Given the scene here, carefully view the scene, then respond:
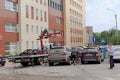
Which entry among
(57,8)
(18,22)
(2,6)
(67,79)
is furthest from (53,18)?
(67,79)

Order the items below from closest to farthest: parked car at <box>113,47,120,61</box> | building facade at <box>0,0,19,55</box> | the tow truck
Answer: the tow truck → parked car at <box>113,47,120,61</box> → building facade at <box>0,0,19,55</box>

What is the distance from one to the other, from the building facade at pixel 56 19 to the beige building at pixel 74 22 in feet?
7.74

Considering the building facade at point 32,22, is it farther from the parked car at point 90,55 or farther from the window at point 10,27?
the parked car at point 90,55

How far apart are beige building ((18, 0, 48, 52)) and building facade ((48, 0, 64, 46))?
4.30m

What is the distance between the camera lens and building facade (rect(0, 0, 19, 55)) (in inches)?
1922

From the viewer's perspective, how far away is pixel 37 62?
30.4 m

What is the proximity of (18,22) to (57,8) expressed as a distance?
26648 mm

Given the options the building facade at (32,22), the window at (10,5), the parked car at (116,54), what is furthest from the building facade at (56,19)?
the parked car at (116,54)

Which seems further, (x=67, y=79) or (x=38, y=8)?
(x=38, y=8)

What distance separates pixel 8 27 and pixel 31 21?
9538 mm

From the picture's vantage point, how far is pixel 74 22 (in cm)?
9700

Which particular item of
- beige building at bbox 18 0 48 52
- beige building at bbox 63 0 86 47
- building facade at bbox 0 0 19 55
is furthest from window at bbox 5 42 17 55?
beige building at bbox 63 0 86 47

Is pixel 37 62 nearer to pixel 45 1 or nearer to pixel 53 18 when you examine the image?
pixel 45 1

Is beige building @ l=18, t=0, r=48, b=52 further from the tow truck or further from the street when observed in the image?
the street
